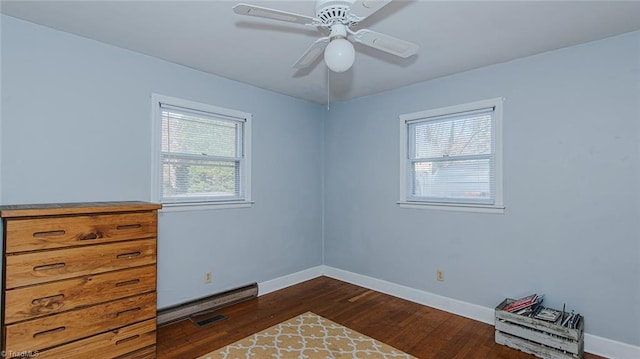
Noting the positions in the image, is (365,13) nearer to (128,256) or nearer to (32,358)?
(128,256)

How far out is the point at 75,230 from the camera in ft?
6.55

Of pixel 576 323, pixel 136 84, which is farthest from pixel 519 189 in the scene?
pixel 136 84

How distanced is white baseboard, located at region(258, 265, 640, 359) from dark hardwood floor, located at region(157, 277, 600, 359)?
0.08 m

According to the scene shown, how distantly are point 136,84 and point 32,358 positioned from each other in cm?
208

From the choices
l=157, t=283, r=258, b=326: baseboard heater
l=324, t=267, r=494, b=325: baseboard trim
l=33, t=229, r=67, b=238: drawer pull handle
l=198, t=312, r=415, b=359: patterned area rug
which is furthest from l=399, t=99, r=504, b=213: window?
l=33, t=229, r=67, b=238: drawer pull handle

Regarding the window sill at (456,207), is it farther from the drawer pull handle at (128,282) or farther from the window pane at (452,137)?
the drawer pull handle at (128,282)

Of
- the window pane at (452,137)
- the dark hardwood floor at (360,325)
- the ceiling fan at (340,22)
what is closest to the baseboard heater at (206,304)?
the dark hardwood floor at (360,325)

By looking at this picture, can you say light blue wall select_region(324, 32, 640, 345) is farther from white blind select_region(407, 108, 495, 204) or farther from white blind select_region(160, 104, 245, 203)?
white blind select_region(160, 104, 245, 203)

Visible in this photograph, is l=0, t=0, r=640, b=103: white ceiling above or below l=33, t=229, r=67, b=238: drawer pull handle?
above

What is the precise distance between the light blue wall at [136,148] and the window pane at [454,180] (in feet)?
4.92

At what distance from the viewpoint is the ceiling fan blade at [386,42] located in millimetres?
1794

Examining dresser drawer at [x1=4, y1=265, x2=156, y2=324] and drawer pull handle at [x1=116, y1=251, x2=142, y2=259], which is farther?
drawer pull handle at [x1=116, y1=251, x2=142, y2=259]

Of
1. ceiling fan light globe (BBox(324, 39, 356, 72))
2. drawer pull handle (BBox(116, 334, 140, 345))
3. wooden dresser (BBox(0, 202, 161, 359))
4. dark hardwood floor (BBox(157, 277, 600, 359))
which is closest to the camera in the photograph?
ceiling fan light globe (BBox(324, 39, 356, 72))

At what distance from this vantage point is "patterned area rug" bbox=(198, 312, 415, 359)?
240 cm
